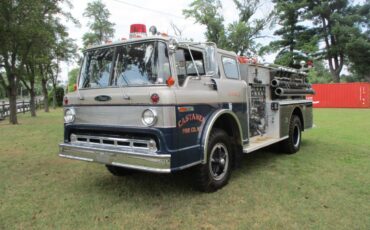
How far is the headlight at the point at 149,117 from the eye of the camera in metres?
3.98

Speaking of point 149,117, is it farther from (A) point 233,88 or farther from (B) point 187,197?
(A) point 233,88

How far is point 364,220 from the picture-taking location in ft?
12.5

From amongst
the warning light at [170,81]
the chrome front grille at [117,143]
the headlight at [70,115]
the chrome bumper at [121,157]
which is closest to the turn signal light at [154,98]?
the warning light at [170,81]

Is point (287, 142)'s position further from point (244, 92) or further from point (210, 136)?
point (210, 136)

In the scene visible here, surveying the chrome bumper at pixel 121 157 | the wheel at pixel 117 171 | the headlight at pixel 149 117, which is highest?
the headlight at pixel 149 117

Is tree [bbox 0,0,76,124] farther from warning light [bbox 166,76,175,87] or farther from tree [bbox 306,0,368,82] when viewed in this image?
tree [bbox 306,0,368,82]

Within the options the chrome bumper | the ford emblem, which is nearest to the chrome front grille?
the chrome bumper

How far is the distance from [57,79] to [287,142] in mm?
33748

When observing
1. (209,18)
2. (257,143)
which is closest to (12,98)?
(257,143)

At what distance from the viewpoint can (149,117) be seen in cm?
402

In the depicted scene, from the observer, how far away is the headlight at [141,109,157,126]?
3979mm

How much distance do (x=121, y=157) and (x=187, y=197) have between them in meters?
1.15

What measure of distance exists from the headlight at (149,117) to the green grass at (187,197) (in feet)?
3.70

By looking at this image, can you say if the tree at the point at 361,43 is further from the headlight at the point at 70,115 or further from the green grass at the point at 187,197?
the headlight at the point at 70,115
